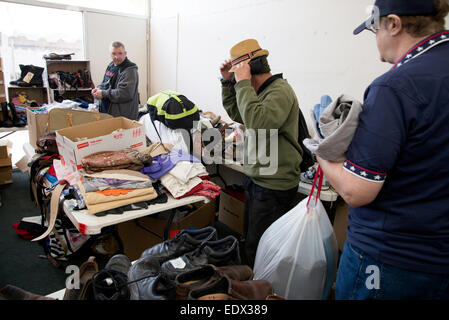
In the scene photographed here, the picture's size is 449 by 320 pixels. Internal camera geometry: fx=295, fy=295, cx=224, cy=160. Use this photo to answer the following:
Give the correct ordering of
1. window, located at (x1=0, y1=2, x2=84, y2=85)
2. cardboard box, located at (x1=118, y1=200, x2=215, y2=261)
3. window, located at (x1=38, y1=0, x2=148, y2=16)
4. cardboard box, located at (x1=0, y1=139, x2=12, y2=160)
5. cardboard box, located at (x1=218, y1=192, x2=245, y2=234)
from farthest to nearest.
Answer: window, located at (x1=38, y1=0, x2=148, y2=16)
window, located at (x1=0, y1=2, x2=84, y2=85)
cardboard box, located at (x1=0, y1=139, x2=12, y2=160)
cardboard box, located at (x1=218, y1=192, x2=245, y2=234)
cardboard box, located at (x1=118, y1=200, x2=215, y2=261)

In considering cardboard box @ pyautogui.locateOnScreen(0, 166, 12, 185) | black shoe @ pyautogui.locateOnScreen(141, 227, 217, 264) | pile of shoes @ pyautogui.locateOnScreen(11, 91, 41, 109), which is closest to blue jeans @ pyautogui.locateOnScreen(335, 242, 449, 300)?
black shoe @ pyautogui.locateOnScreen(141, 227, 217, 264)

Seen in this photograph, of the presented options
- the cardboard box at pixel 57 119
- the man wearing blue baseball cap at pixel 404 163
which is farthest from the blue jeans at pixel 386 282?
the cardboard box at pixel 57 119

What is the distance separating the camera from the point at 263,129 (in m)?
1.53

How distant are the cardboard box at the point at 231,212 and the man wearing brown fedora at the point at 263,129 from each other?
97 cm

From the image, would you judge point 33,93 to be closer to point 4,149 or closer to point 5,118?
point 5,118

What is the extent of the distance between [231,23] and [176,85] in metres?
1.46

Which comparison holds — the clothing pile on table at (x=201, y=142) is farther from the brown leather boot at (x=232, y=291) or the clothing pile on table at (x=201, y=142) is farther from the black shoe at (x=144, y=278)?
the brown leather boot at (x=232, y=291)

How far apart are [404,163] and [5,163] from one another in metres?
4.15

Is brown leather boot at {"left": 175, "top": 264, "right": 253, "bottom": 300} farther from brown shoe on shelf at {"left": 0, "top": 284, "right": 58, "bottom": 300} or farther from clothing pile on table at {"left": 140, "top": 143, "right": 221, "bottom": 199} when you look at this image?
clothing pile on table at {"left": 140, "top": 143, "right": 221, "bottom": 199}

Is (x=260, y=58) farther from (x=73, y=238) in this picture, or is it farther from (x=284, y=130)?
(x=73, y=238)

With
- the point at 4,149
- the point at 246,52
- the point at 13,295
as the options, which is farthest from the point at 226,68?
the point at 4,149

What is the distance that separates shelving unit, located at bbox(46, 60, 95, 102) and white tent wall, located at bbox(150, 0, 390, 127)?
4.08 feet

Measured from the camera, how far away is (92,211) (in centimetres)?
148

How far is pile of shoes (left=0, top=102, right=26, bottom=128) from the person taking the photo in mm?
3654
